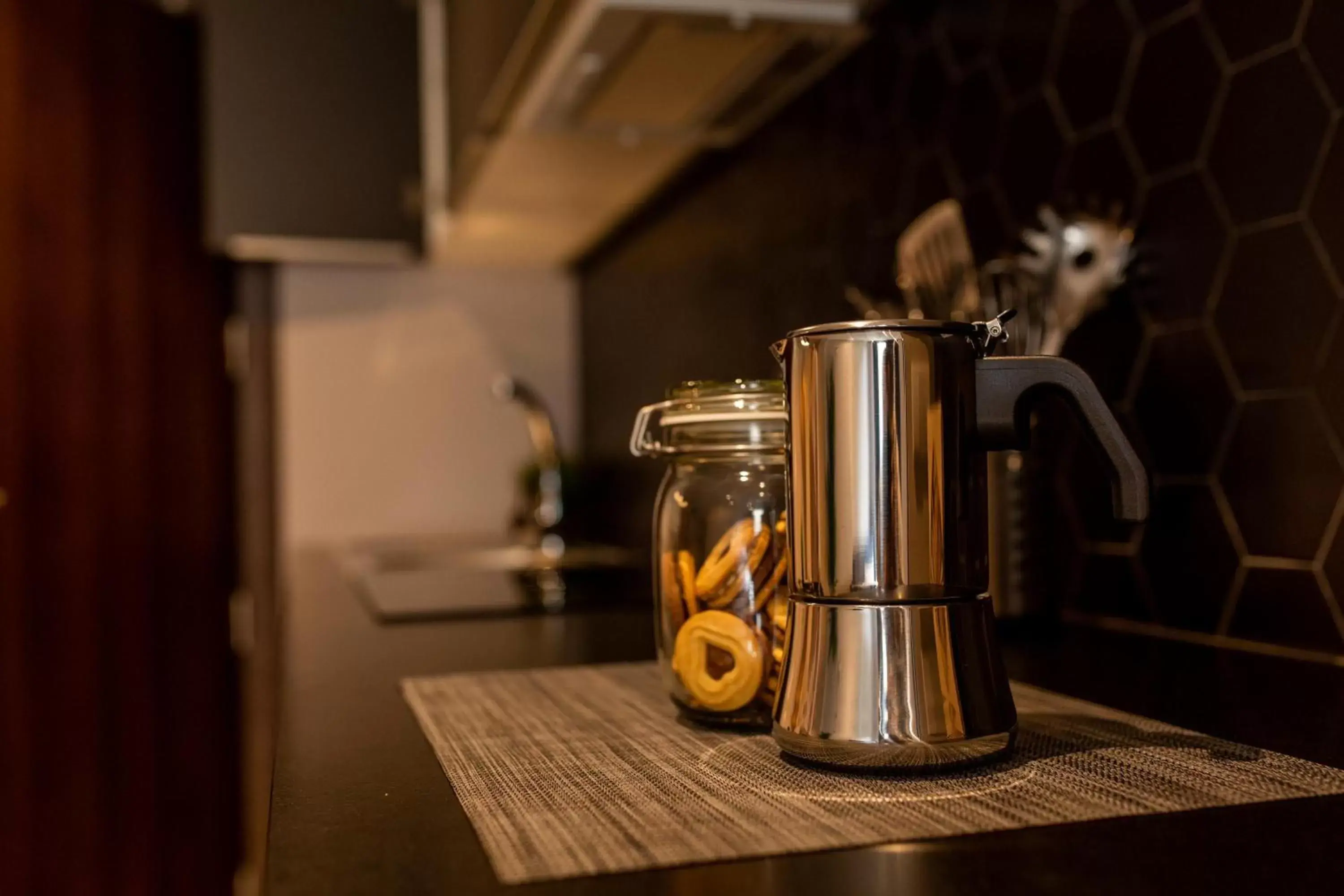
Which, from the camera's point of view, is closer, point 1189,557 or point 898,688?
point 898,688

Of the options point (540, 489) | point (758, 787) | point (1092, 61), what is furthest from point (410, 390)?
point (758, 787)

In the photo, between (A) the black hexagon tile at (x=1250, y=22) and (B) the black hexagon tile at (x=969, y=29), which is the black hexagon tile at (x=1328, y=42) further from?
(B) the black hexagon tile at (x=969, y=29)

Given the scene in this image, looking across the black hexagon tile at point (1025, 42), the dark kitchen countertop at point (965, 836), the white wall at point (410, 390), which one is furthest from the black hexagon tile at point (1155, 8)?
the white wall at point (410, 390)

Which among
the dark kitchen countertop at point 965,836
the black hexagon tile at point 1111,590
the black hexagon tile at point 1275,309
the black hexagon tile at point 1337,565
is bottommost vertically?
the dark kitchen countertop at point 965,836

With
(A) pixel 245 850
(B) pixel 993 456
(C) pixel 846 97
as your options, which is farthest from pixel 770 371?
(A) pixel 245 850

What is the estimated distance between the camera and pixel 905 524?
0.56 m

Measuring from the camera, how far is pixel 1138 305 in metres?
1.04

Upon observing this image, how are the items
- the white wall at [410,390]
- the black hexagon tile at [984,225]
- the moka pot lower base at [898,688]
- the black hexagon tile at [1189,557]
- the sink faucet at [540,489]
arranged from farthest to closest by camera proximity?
the white wall at [410,390], the sink faucet at [540,489], the black hexagon tile at [984,225], the black hexagon tile at [1189,557], the moka pot lower base at [898,688]

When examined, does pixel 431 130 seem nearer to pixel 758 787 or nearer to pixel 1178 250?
pixel 1178 250

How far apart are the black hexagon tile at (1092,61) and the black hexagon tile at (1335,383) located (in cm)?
33

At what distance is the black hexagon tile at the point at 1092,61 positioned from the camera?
1.07 m

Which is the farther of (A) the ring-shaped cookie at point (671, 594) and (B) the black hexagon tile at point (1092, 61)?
(B) the black hexagon tile at point (1092, 61)

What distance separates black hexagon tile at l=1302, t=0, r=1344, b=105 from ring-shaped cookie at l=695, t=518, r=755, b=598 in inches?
21.0

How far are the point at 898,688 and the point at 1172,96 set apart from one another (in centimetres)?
68
